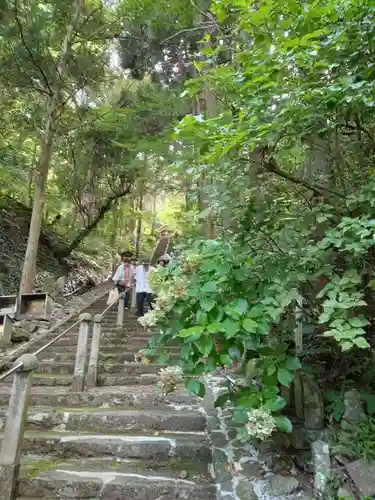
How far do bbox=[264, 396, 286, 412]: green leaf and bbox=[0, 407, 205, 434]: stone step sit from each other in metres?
1.71

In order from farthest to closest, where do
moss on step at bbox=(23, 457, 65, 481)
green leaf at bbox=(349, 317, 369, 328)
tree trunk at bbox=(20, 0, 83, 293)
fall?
tree trunk at bbox=(20, 0, 83, 293) → moss on step at bbox=(23, 457, 65, 481) → green leaf at bbox=(349, 317, 369, 328)

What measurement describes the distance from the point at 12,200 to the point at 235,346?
41.1 feet

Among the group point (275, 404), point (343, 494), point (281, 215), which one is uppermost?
Result: point (281, 215)

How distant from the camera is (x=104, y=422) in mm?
4055

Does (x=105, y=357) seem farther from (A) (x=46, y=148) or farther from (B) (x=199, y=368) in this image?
(A) (x=46, y=148)

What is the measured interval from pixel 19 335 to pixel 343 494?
18.8ft

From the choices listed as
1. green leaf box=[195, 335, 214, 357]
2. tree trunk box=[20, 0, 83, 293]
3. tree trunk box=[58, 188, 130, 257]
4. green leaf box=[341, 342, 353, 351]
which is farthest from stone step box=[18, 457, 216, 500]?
tree trunk box=[58, 188, 130, 257]

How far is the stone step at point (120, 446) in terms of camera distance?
11.8ft

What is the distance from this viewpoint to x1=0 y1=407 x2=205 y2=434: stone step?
404 cm

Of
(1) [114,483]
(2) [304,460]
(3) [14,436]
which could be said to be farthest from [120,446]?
(2) [304,460]

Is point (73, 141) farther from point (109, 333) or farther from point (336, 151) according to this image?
point (336, 151)

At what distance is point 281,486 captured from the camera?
112 inches

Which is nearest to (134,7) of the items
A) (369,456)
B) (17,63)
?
(17,63)

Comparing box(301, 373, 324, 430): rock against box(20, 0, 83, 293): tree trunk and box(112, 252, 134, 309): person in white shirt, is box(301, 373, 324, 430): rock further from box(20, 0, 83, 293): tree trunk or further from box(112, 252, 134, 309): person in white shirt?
box(20, 0, 83, 293): tree trunk
